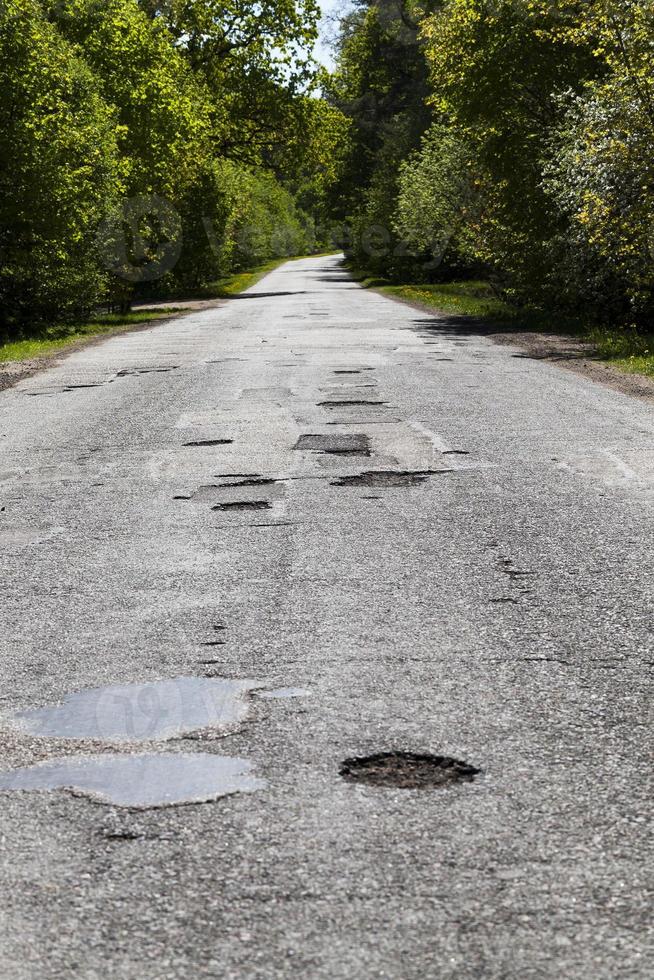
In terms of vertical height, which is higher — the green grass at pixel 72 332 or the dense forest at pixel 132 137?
the dense forest at pixel 132 137

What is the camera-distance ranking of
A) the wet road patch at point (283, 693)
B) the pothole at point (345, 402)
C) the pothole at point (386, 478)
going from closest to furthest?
the wet road patch at point (283, 693) → the pothole at point (386, 478) → the pothole at point (345, 402)

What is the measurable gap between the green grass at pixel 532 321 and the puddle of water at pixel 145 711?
537 inches

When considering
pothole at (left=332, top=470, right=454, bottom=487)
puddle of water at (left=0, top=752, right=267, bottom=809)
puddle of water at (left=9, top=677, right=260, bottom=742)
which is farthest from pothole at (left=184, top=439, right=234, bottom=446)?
puddle of water at (left=0, top=752, right=267, bottom=809)

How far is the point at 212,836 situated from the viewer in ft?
11.1

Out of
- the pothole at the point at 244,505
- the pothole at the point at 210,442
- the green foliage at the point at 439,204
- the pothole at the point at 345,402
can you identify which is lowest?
the pothole at the point at 244,505

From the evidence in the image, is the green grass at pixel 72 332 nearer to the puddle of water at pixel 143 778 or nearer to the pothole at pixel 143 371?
the pothole at pixel 143 371

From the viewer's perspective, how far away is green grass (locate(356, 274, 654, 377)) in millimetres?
19797

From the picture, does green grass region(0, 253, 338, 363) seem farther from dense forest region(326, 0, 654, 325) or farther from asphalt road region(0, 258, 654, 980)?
asphalt road region(0, 258, 654, 980)

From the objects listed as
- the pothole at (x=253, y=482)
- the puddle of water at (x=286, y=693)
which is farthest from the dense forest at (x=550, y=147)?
the puddle of water at (x=286, y=693)

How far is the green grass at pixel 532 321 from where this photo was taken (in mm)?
19797

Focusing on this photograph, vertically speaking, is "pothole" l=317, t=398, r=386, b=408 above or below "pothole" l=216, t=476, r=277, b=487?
above

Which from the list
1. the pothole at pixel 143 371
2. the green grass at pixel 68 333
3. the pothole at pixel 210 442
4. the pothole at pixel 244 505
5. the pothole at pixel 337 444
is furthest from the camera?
the green grass at pixel 68 333

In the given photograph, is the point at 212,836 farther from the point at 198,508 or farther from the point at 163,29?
the point at 163,29

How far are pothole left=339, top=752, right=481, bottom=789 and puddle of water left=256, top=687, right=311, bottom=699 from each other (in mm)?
648
